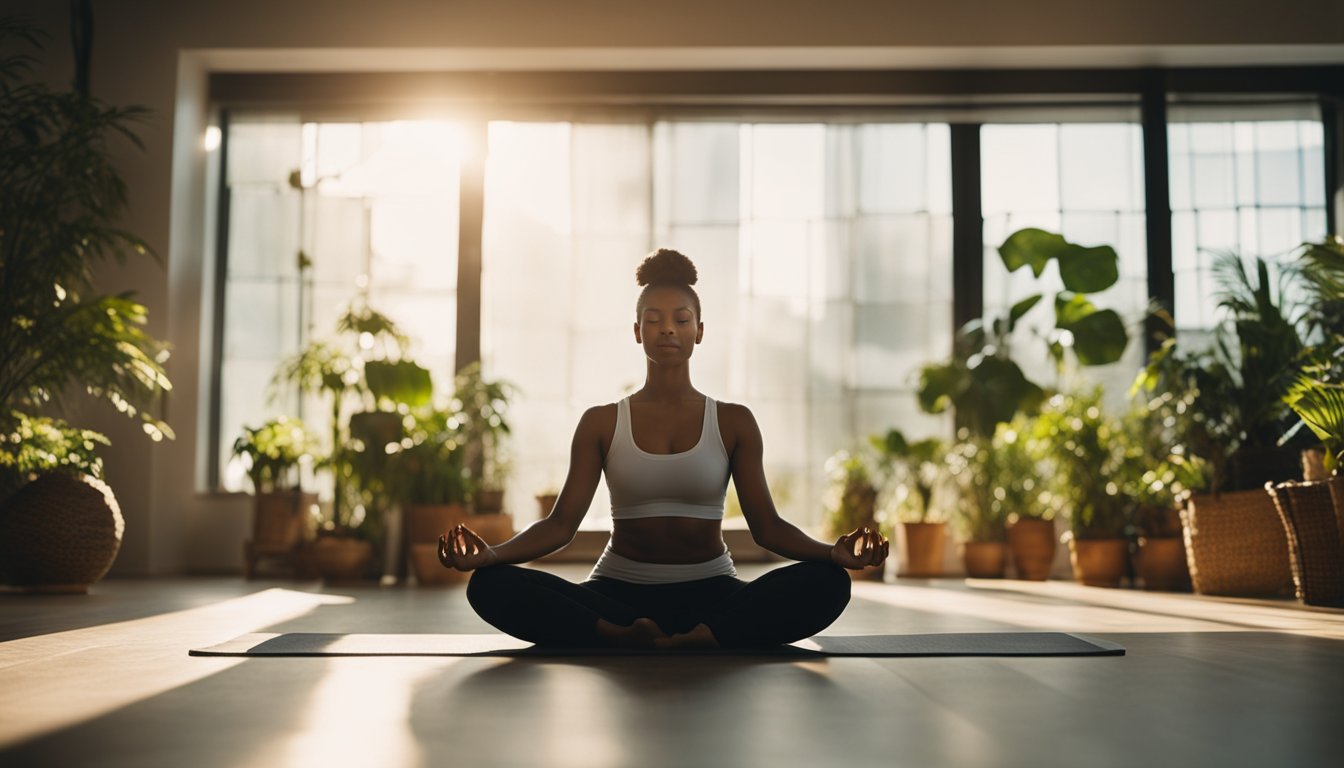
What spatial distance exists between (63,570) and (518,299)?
293 cm

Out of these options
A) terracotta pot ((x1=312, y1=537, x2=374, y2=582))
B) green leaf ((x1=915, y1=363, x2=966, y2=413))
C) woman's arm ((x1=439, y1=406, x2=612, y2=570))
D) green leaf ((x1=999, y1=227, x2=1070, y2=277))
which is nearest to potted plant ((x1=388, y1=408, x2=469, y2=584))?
terracotta pot ((x1=312, y1=537, x2=374, y2=582))

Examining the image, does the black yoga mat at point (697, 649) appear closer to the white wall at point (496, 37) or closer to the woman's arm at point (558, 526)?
the woman's arm at point (558, 526)

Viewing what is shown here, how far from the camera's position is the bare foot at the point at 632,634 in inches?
101

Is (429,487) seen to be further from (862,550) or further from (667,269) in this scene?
(862,550)

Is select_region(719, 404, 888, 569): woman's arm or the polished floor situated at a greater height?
select_region(719, 404, 888, 569): woman's arm

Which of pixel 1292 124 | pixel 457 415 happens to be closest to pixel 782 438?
pixel 457 415

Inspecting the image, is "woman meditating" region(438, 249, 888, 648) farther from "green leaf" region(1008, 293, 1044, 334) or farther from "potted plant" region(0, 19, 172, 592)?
"green leaf" region(1008, 293, 1044, 334)

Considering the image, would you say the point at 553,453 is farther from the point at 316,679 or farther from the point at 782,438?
→ the point at 316,679

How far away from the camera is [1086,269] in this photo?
265 inches

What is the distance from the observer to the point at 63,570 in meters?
4.85

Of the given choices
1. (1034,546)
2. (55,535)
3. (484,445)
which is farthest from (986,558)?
(55,535)

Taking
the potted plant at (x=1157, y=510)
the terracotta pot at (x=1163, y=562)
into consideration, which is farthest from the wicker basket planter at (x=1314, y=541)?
the terracotta pot at (x=1163, y=562)

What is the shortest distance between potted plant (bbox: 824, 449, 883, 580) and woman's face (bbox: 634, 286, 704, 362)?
3.63 meters

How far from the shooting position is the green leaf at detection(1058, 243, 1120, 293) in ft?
22.0
